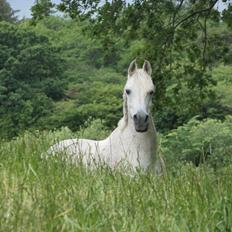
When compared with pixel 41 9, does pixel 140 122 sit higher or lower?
lower

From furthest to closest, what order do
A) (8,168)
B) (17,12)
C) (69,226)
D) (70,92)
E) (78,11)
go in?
(17,12)
(70,92)
(78,11)
(8,168)
(69,226)

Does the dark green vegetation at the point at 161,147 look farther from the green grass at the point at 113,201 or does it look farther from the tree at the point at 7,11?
the tree at the point at 7,11

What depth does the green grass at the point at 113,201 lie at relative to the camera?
316 cm

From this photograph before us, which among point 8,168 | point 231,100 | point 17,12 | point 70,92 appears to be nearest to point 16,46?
point 70,92

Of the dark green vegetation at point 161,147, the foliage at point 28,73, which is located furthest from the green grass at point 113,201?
the foliage at point 28,73

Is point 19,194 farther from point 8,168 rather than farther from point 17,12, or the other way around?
point 17,12

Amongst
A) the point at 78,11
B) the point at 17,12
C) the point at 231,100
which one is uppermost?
the point at 17,12

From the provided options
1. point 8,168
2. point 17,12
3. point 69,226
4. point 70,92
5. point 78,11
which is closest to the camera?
point 69,226

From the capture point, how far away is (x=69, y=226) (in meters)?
3.14

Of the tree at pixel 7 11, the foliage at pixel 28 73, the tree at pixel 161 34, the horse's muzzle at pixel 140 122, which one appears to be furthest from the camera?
the tree at pixel 7 11

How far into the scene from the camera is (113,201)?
11.8ft

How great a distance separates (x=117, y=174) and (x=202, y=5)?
11.1 metres

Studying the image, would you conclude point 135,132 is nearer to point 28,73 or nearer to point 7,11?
point 28,73

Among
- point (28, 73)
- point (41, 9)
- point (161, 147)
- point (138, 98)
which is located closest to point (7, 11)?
point (28, 73)
